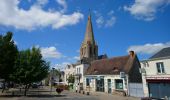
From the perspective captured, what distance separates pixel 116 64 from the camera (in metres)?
48.7

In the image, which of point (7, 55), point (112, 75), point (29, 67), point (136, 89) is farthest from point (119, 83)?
point (7, 55)

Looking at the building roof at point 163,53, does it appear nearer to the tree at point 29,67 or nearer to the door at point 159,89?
the door at point 159,89

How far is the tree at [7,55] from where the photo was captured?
126ft

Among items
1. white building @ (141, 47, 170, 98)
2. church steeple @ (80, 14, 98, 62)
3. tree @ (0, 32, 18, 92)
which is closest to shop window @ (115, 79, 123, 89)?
white building @ (141, 47, 170, 98)

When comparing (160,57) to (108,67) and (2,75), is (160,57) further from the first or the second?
(2,75)

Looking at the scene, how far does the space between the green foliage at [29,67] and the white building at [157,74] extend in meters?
16.8

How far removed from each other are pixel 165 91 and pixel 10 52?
2482cm

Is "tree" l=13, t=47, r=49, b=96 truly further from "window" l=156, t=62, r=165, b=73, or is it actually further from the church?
"window" l=156, t=62, r=165, b=73

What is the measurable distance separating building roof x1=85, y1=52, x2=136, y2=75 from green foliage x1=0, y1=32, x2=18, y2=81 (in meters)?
19.1

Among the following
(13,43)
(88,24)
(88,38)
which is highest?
(88,24)

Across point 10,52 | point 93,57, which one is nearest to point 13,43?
point 10,52

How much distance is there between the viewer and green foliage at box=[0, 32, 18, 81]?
38.4 metres

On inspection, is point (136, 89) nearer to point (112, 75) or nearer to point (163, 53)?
point (163, 53)

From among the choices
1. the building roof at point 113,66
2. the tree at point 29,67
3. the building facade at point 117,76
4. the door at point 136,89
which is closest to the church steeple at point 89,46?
the building roof at point 113,66
